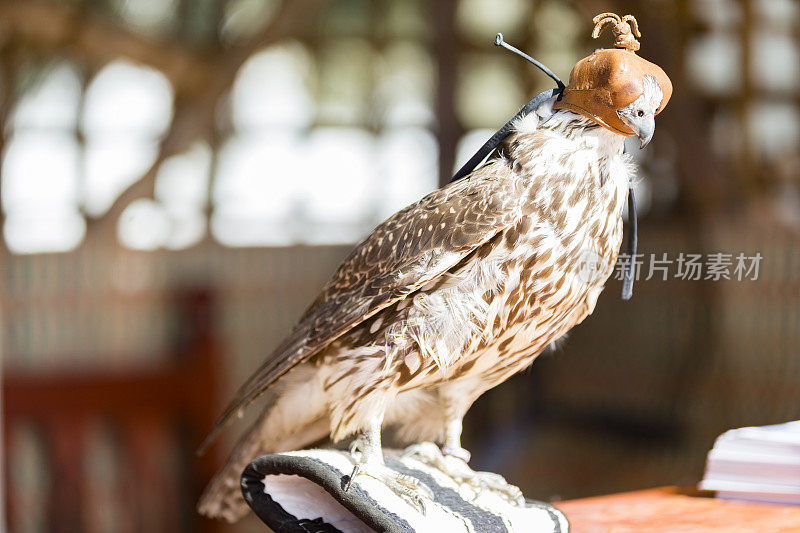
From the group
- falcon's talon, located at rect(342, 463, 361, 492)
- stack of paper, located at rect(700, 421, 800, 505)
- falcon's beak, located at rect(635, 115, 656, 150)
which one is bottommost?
stack of paper, located at rect(700, 421, 800, 505)

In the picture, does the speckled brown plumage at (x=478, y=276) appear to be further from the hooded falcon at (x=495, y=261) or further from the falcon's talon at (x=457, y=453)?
the falcon's talon at (x=457, y=453)

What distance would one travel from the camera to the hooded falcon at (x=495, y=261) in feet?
3.57

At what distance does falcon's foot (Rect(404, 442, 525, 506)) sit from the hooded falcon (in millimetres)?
133

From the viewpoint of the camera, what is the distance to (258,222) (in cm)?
462

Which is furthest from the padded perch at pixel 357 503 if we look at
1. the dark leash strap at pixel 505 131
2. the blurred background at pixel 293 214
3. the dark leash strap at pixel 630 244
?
the blurred background at pixel 293 214

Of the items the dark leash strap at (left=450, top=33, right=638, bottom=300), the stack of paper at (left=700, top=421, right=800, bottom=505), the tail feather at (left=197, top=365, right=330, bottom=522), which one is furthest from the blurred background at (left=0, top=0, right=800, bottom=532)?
the dark leash strap at (left=450, top=33, right=638, bottom=300)

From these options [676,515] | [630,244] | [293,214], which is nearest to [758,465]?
[676,515]

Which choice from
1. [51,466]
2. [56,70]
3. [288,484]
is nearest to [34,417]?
[51,466]

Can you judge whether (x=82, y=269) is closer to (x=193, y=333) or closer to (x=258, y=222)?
(x=193, y=333)

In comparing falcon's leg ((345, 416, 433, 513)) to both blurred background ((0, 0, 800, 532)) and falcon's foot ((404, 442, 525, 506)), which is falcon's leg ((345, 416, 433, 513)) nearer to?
falcon's foot ((404, 442, 525, 506))

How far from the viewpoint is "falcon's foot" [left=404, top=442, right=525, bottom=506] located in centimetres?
124

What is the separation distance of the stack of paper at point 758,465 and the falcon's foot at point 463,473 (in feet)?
1.33

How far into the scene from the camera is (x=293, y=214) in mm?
4664

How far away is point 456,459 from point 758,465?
54 cm
